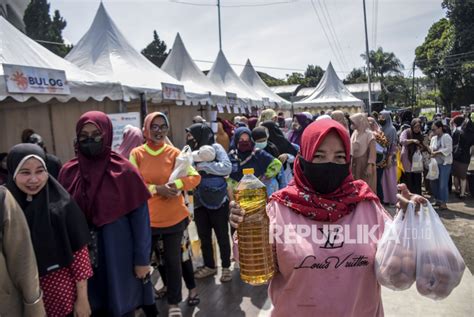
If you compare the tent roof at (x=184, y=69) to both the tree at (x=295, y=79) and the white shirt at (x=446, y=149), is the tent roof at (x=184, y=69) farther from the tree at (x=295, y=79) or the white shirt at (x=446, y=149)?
the tree at (x=295, y=79)

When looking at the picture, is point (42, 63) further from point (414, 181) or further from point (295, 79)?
point (295, 79)

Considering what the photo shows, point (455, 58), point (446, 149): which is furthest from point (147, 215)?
point (455, 58)

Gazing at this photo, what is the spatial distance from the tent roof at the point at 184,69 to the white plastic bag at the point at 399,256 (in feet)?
36.4

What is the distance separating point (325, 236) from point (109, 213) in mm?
1348

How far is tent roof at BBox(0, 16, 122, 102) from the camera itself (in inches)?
219

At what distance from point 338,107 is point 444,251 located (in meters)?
17.8

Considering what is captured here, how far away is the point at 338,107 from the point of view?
18422 mm

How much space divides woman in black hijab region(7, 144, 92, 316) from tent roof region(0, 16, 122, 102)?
3.71m

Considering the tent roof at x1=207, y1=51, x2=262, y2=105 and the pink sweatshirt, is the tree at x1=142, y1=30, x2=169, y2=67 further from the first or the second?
the pink sweatshirt

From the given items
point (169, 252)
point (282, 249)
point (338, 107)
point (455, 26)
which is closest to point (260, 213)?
point (282, 249)

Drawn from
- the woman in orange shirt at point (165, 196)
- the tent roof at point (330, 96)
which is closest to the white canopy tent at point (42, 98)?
the woman in orange shirt at point (165, 196)

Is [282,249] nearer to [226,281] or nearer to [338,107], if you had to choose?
[226,281]

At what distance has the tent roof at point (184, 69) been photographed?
1279cm

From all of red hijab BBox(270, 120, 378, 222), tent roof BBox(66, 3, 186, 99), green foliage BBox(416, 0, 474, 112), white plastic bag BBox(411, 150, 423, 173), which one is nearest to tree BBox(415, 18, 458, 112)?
green foliage BBox(416, 0, 474, 112)
